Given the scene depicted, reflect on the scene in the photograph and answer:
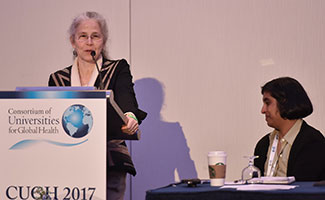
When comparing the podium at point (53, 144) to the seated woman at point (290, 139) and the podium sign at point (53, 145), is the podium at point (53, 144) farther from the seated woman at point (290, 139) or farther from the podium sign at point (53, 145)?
the seated woman at point (290, 139)

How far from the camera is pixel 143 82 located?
4.45m

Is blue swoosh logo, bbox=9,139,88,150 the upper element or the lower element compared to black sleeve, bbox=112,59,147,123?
lower

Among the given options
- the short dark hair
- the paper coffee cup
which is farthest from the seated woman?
the paper coffee cup

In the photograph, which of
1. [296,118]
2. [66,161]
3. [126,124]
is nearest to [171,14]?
[296,118]

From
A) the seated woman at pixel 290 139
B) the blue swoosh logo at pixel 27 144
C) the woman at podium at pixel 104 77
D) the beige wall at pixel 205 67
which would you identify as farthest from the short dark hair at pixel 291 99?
the blue swoosh logo at pixel 27 144

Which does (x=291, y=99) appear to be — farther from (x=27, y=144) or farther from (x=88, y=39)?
(x=27, y=144)

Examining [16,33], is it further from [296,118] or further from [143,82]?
[296,118]

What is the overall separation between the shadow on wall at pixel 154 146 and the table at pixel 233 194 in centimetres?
234

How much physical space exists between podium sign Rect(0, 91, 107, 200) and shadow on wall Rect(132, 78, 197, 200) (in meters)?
2.25

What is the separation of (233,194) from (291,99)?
1480 mm

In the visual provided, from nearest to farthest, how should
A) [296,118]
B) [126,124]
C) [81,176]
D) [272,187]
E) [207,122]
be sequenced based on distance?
1. [272,187]
2. [81,176]
3. [126,124]
4. [296,118]
5. [207,122]

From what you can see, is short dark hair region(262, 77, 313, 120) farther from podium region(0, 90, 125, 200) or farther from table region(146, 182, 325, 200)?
podium region(0, 90, 125, 200)

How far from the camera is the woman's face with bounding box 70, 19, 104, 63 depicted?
10.8 ft

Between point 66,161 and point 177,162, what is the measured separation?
88.8 inches
